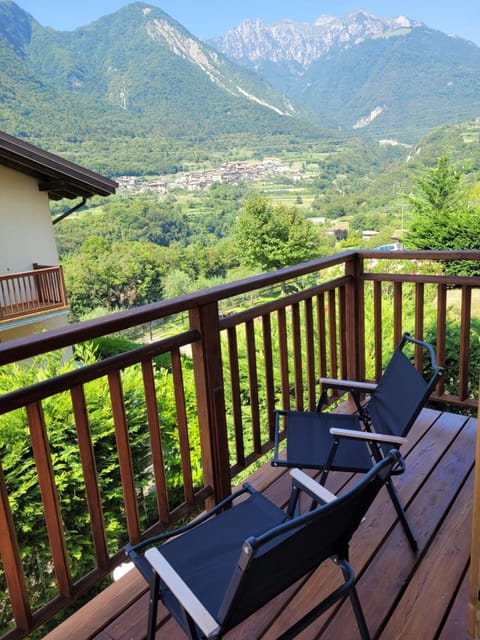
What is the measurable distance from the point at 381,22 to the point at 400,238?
85.7m

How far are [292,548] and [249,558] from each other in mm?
149

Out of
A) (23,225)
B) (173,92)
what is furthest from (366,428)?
(173,92)

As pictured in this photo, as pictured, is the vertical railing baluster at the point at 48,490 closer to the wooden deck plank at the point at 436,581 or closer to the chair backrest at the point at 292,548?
the chair backrest at the point at 292,548

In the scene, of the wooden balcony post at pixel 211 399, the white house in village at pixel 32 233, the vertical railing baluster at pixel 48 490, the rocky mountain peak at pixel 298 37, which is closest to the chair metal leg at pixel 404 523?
the wooden balcony post at pixel 211 399

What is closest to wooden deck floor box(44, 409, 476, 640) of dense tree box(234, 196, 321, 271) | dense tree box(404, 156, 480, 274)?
dense tree box(404, 156, 480, 274)

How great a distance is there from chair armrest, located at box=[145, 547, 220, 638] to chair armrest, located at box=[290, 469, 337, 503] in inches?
14.9

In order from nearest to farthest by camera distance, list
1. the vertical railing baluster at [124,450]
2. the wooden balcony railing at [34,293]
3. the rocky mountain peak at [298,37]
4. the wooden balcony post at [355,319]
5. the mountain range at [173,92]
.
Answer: the vertical railing baluster at [124,450], the wooden balcony post at [355,319], the wooden balcony railing at [34,293], the mountain range at [173,92], the rocky mountain peak at [298,37]

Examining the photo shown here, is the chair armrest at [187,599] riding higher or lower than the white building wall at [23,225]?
lower

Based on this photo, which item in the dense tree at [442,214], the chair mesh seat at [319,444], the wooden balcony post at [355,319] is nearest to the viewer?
the chair mesh seat at [319,444]

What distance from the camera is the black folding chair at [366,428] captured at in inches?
69.1

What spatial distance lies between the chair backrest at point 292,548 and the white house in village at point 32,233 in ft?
28.4

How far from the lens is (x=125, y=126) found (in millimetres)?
41375

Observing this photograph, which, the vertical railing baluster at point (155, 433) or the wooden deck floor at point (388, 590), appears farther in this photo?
the vertical railing baluster at point (155, 433)

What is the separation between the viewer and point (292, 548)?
103 cm
